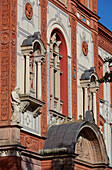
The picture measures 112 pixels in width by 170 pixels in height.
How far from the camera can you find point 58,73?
2680 cm

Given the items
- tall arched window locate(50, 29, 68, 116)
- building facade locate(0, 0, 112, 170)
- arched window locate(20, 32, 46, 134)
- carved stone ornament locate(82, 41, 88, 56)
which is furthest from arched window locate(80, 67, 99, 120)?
arched window locate(20, 32, 46, 134)

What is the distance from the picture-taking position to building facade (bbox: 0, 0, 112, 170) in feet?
71.5

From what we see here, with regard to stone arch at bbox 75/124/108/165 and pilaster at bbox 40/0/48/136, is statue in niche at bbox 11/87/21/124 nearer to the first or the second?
pilaster at bbox 40/0/48/136

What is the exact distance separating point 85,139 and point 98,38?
29.6 feet

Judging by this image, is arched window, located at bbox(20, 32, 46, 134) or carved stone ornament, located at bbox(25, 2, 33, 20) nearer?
arched window, located at bbox(20, 32, 46, 134)

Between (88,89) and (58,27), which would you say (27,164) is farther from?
(88,89)

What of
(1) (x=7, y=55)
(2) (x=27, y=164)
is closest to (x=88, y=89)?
(2) (x=27, y=164)

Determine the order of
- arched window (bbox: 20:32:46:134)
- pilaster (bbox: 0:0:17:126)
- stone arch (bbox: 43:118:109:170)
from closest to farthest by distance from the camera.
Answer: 1. pilaster (bbox: 0:0:17:126)
2. arched window (bbox: 20:32:46:134)
3. stone arch (bbox: 43:118:109:170)

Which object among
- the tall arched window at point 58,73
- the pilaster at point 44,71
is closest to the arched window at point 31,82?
the pilaster at point 44,71

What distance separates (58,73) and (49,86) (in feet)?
4.98

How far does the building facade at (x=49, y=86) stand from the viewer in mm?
21781

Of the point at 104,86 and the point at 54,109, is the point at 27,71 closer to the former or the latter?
the point at 54,109

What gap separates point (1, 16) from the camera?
2245 centimetres

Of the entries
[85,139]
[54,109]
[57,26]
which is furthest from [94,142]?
[57,26]
